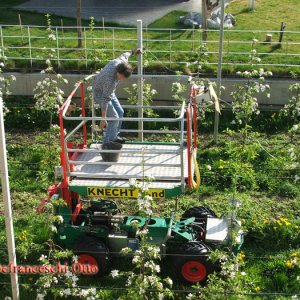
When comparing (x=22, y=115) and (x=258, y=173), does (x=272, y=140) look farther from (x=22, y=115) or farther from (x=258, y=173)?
(x=22, y=115)

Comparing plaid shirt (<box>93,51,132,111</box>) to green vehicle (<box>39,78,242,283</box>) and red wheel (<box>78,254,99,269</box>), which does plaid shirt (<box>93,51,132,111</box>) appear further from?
red wheel (<box>78,254,99,269</box>)

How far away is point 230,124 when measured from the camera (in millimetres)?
13172

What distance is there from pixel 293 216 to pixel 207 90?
2.41m

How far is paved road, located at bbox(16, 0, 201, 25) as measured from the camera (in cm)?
2159

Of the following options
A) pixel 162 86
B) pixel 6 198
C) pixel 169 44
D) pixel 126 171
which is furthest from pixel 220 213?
pixel 169 44

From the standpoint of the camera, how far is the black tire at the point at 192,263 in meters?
8.05

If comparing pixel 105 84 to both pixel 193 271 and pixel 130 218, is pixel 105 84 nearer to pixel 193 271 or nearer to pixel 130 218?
pixel 130 218

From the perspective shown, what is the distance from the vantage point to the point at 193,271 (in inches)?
321

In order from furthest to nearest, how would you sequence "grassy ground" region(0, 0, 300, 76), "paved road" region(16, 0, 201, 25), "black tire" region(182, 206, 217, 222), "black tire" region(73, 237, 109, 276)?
"paved road" region(16, 0, 201, 25) → "grassy ground" region(0, 0, 300, 76) → "black tire" region(182, 206, 217, 222) → "black tire" region(73, 237, 109, 276)

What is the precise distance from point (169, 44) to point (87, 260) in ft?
32.1

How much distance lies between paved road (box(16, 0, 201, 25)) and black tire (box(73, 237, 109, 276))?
13323mm

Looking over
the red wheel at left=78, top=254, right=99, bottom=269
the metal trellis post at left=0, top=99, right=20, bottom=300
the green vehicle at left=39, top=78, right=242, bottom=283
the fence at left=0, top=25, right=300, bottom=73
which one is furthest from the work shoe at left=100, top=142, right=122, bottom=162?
the fence at left=0, top=25, right=300, bottom=73

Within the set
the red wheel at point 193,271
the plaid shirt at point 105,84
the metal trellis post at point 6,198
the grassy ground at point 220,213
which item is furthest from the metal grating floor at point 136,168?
the metal trellis post at point 6,198

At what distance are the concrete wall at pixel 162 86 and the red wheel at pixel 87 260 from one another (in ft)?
20.3
